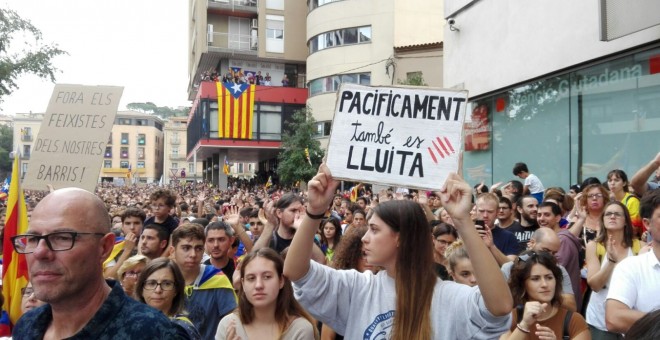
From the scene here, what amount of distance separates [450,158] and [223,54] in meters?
39.8

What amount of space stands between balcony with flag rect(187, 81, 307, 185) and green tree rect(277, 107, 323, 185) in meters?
3.07

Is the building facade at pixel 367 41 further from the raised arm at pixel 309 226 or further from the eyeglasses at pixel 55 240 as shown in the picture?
the eyeglasses at pixel 55 240

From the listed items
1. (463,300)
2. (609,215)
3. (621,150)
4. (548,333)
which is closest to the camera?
(463,300)

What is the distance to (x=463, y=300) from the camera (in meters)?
2.63

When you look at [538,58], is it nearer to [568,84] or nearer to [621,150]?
[568,84]

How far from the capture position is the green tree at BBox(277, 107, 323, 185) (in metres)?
31.8

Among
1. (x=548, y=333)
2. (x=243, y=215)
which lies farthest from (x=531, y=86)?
(x=548, y=333)

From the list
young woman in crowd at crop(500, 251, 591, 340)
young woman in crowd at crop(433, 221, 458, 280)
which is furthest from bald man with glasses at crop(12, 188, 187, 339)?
young woman in crowd at crop(433, 221, 458, 280)

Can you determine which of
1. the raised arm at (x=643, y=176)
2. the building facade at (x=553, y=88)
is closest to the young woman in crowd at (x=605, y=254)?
the raised arm at (x=643, y=176)

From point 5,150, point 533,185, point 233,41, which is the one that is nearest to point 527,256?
point 533,185

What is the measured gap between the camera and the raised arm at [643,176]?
6757 millimetres

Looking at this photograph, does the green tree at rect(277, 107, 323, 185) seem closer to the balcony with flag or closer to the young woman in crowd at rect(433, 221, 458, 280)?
the balcony with flag

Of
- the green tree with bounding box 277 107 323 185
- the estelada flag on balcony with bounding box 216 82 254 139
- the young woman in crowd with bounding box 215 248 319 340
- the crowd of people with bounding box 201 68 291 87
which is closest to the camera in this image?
the young woman in crowd with bounding box 215 248 319 340

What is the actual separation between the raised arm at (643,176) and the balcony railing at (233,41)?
118ft
